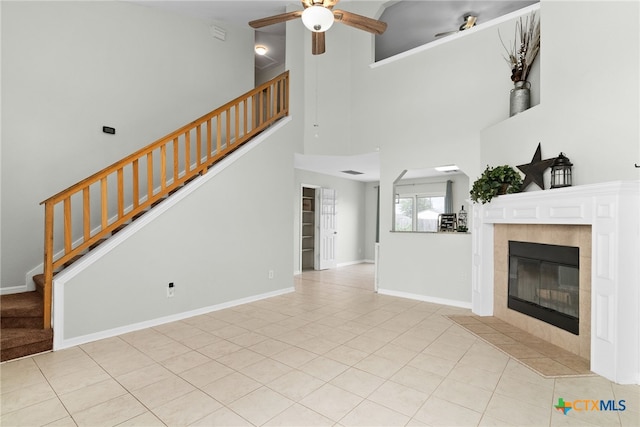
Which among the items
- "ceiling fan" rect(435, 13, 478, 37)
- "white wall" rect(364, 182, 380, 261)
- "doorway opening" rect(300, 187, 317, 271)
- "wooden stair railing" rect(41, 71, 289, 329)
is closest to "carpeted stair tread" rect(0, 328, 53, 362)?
"wooden stair railing" rect(41, 71, 289, 329)

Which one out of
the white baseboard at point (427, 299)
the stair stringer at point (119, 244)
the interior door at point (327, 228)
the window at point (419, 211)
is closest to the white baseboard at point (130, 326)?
the stair stringer at point (119, 244)

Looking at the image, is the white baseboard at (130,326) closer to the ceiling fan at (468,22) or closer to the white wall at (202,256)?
the white wall at (202,256)

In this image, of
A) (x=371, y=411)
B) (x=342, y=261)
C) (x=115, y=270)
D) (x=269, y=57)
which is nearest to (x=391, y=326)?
(x=371, y=411)

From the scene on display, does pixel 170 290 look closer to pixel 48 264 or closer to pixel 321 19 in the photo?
pixel 48 264

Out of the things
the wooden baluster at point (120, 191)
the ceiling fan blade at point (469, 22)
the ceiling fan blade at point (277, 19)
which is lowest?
the wooden baluster at point (120, 191)

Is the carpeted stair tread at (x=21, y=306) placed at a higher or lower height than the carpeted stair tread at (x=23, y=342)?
higher

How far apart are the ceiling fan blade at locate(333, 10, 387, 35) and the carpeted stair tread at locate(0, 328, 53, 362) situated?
165 inches

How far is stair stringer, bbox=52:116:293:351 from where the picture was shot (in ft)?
10.0

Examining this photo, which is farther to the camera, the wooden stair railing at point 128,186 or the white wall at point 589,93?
the wooden stair railing at point 128,186

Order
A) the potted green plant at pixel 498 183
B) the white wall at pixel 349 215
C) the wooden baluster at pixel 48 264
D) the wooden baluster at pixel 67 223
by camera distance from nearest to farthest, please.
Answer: the wooden baluster at pixel 48 264 → the wooden baluster at pixel 67 223 → the potted green plant at pixel 498 183 → the white wall at pixel 349 215

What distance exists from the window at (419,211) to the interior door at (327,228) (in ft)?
5.67

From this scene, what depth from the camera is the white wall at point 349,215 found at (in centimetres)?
843

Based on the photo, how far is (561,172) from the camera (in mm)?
3059

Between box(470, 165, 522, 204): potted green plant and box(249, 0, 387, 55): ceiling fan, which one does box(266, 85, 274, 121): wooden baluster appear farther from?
box(470, 165, 522, 204): potted green plant
